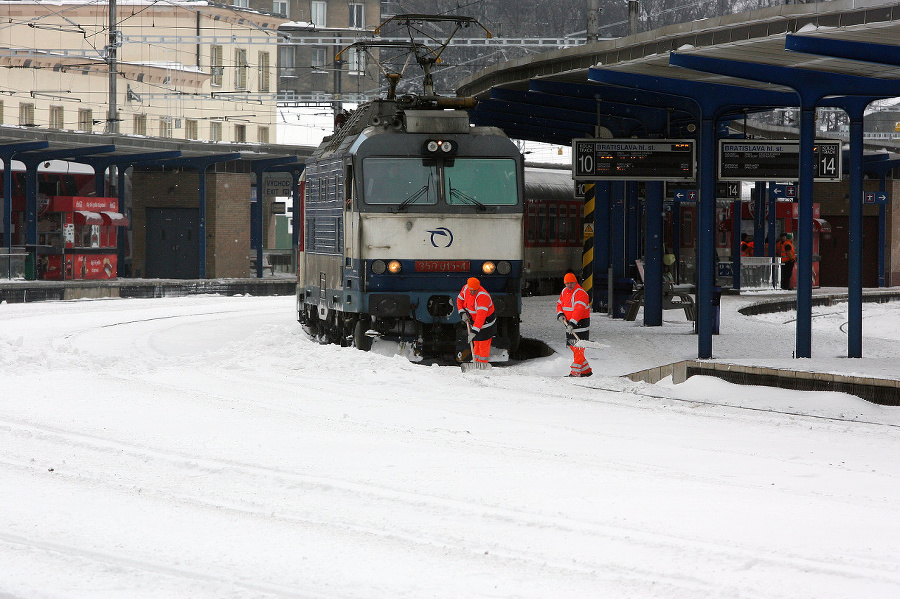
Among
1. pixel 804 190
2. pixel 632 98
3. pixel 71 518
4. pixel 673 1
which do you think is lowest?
pixel 71 518

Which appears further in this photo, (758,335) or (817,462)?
(758,335)

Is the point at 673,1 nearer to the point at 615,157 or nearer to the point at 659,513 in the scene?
the point at 615,157

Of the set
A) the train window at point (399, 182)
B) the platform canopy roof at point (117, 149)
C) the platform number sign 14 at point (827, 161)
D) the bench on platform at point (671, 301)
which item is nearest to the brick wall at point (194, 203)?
the platform canopy roof at point (117, 149)

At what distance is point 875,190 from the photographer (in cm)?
4084

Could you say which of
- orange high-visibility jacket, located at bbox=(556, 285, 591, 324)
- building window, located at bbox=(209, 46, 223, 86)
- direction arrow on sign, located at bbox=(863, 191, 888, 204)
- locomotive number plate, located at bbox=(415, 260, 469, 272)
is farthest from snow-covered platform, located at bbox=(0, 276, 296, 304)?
building window, located at bbox=(209, 46, 223, 86)

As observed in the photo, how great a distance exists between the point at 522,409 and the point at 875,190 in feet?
104

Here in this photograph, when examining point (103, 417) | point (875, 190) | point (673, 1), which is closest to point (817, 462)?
point (103, 417)

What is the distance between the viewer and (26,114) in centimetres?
4962

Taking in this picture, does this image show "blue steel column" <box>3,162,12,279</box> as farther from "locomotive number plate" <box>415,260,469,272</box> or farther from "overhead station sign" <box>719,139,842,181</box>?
"overhead station sign" <box>719,139,842,181</box>

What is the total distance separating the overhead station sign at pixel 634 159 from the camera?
58.5 feet

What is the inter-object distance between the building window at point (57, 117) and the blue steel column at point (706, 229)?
39.2 m

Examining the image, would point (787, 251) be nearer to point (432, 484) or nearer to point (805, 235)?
point (805, 235)

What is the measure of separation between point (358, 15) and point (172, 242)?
156 feet

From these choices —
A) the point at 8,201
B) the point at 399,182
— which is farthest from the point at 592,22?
the point at 8,201
